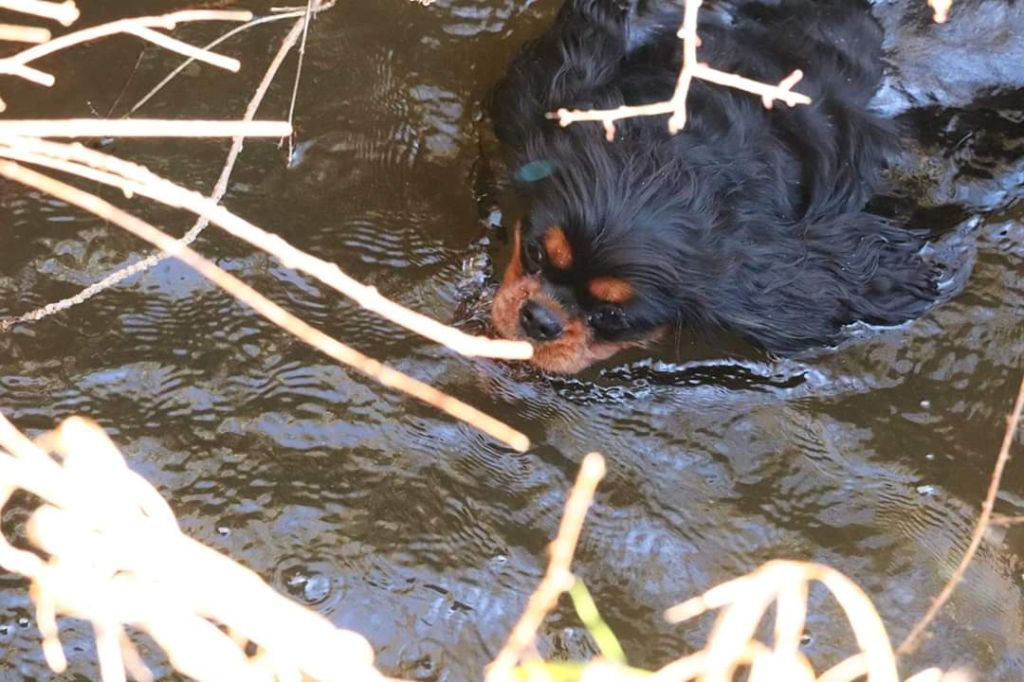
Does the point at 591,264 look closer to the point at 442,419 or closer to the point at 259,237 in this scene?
the point at 442,419

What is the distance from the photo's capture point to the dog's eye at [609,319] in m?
2.81

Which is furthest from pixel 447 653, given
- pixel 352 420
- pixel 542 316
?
pixel 542 316

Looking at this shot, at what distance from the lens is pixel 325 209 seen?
3.34 metres

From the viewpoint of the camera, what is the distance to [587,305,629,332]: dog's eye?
2.81 metres

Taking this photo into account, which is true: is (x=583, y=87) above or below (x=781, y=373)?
above

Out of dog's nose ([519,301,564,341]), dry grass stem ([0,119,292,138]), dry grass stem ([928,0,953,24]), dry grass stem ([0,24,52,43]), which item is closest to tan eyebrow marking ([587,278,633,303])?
dog's nose ([519,301,564,341])

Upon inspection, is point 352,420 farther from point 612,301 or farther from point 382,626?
point 612,301

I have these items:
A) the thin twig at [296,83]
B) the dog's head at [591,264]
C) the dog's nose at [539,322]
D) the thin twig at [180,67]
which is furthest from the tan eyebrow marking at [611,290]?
the thin twig at [180,67]

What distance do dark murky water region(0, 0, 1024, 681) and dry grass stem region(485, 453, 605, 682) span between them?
4cm

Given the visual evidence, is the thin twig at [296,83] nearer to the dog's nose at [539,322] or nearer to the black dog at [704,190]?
the black dog at [704,190]

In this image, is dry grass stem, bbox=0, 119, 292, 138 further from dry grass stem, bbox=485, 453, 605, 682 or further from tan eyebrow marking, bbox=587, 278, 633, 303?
dry grass stem, bbox=485, 453, 605, 682

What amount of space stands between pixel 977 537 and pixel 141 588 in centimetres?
249

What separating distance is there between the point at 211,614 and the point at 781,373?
6.33 ft

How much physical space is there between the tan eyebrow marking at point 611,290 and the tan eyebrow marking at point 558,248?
0.09 metres
